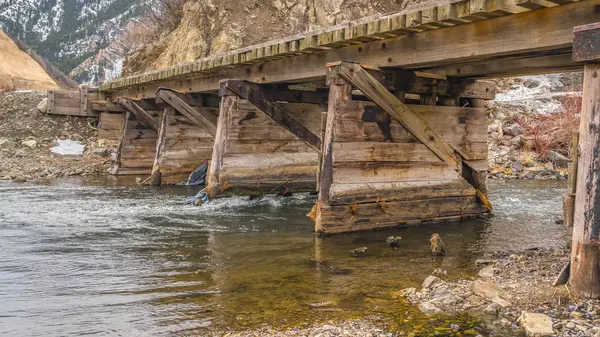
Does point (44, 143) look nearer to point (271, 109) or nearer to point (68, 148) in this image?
point (68, 148)

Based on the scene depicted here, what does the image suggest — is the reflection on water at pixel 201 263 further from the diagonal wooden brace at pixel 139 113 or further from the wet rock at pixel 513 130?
the wet rock at pixel 513 130

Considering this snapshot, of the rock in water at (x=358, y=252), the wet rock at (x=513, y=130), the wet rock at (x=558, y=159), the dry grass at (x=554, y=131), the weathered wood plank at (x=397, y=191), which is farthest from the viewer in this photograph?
the wet rock at (x=513, y=130)

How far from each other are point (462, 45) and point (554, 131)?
1544cm

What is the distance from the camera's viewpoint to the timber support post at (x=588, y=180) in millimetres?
4418

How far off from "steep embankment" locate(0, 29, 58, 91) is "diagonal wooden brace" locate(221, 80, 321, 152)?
99.8 feet

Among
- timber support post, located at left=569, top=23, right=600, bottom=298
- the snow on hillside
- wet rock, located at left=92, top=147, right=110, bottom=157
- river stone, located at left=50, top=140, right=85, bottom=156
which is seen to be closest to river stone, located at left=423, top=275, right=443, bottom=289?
timber support post, located at left=569, top=23, right=600, bottom=298

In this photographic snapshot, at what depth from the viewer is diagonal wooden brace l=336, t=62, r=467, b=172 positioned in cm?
834

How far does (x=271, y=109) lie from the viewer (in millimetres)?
11977


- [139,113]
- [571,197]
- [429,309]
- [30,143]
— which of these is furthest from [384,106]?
[30,143]

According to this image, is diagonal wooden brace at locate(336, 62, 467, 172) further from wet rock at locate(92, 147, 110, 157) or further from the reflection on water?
wet rock at locate(92, 147, 110, 157)

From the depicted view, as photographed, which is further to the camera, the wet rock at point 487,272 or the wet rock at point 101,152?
the wet rock at point 101,152

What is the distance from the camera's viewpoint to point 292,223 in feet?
31.9

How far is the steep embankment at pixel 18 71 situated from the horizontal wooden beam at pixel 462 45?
32.4 m

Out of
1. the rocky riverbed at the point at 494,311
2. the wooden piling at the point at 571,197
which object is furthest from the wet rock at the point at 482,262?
the wooden piling at the point at 571,197
